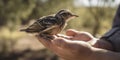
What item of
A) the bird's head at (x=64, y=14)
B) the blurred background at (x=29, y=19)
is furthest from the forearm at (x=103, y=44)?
the blurred background at (x=29, y=19)

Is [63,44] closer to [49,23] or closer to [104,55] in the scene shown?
[104,55]

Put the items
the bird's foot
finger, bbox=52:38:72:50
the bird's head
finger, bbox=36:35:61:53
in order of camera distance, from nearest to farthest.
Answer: finger, bbox=52:38:72:50 → finger, bbox=36:35:61:53 → the bird's foot → the bird's head

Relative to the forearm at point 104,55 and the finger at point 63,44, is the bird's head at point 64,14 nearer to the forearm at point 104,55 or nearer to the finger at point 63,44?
the finger at point 63,44

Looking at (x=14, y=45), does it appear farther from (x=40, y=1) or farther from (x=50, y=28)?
(x=50, y=28)

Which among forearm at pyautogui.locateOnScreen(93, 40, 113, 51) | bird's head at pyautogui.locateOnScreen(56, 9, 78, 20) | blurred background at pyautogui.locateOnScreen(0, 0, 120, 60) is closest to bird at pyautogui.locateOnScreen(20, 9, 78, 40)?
bird's head at pyautogui.locateOnScreen(56, 9, 78, 20)

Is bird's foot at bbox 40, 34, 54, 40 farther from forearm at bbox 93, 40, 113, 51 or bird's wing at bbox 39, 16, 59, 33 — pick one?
forearm at bbox 93, 40, 113, 51
